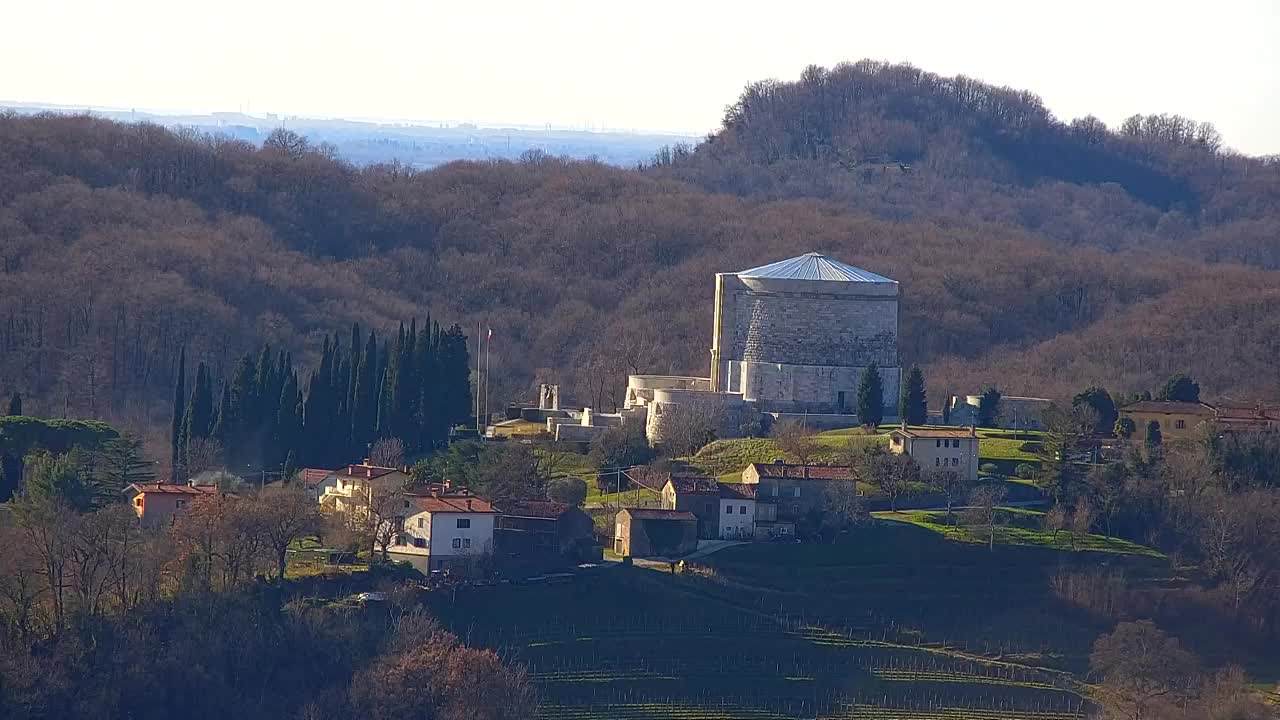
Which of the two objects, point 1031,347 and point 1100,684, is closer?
point 1100,684

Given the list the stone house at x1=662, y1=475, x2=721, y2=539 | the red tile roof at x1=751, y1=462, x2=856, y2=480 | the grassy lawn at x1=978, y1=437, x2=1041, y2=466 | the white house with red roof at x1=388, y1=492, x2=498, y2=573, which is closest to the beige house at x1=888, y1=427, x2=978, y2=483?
the grassy lawn at x1=978, y1=437, x2=1041, y2=466

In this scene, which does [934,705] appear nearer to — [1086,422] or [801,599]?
[801,599]

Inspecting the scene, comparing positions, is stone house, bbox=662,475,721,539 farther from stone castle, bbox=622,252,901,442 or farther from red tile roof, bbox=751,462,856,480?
stone castle, bbox=622,252,901,442

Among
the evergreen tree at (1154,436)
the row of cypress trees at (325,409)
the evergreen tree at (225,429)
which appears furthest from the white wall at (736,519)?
the evergreen tree at (225,429)

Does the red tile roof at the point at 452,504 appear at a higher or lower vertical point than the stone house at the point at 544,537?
higher

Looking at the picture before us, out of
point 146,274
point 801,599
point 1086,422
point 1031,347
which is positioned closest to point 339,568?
point 801,599

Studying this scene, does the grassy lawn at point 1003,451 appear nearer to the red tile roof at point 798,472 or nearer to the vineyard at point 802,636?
the red tile roof at point 798,472

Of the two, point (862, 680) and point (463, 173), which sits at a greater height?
point (463, 173)
